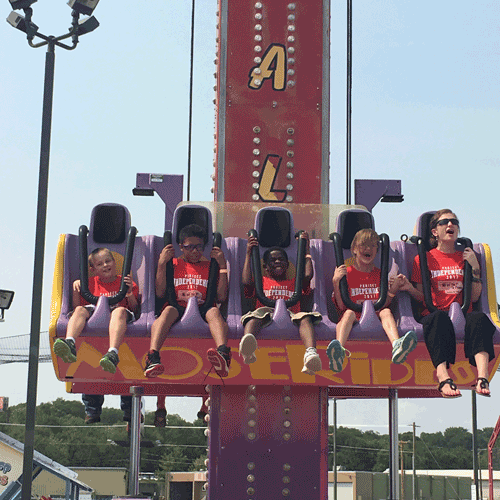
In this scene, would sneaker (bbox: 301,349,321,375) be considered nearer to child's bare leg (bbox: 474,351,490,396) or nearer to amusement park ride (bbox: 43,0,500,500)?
amusement park ride (bbox: 43,0,500,500)

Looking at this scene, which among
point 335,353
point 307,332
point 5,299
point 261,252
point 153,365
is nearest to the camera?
point 335,353

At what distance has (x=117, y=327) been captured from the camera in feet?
25.8

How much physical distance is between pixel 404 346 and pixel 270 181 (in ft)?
10.4

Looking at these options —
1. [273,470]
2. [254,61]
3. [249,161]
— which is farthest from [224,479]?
[254,61]

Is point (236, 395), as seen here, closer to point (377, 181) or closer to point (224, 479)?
point (224, 479)

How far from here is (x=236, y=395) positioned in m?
9.28

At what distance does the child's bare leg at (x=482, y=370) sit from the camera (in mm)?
7539

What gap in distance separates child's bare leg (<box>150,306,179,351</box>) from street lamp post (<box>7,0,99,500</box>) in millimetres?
1344

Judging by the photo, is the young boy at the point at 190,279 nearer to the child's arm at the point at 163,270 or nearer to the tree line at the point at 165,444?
the child's arm at the point at 163,270

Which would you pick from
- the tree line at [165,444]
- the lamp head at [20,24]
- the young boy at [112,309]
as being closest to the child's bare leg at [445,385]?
the young boy at [112,309]

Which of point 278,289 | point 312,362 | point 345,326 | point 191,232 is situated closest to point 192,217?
point 191,232

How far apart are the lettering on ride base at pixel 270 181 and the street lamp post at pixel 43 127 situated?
2.42 metres

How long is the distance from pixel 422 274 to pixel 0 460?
1328cm

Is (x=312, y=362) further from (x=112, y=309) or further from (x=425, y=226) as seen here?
(x=425, y=226)
